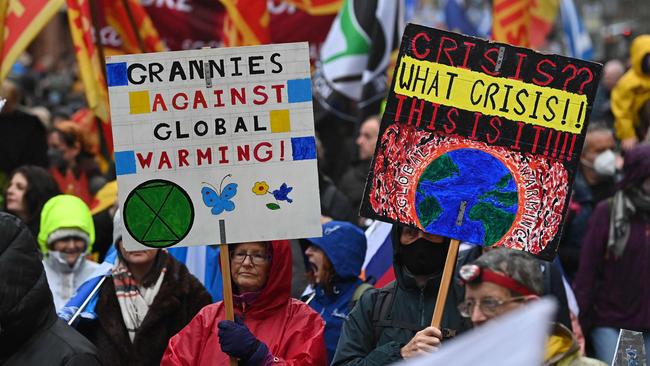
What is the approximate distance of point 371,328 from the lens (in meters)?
4.50

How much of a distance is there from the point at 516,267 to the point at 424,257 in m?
0.40

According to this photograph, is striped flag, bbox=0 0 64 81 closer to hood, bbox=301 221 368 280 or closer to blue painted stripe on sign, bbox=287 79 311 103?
hood, bbox=301 221 368 280

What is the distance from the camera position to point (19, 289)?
12.4ft

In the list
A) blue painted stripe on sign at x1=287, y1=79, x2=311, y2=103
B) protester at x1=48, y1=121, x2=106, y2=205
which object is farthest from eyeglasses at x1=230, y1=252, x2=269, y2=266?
protester at x1=48, y1=121, x2=106, y2=205

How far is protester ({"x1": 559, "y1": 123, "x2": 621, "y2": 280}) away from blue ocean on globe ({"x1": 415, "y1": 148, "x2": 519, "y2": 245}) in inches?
143

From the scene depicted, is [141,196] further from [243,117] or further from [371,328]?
[371,328]

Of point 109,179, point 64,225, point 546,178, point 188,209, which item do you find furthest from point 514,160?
point 109,179

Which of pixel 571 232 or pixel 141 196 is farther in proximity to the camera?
pixel 571 232

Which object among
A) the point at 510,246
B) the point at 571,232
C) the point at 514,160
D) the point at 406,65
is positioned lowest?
the point at 571,232

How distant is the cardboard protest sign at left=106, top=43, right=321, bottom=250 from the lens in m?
4.46

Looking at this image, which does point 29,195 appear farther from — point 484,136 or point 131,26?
point 484,136

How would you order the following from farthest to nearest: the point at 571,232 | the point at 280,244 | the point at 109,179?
A: the point at 109,179, the point at 571,232, the point at 280,244

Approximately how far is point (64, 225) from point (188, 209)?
2316 millimetres

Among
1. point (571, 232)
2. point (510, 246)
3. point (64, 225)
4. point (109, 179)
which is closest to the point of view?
point (510, 246)
